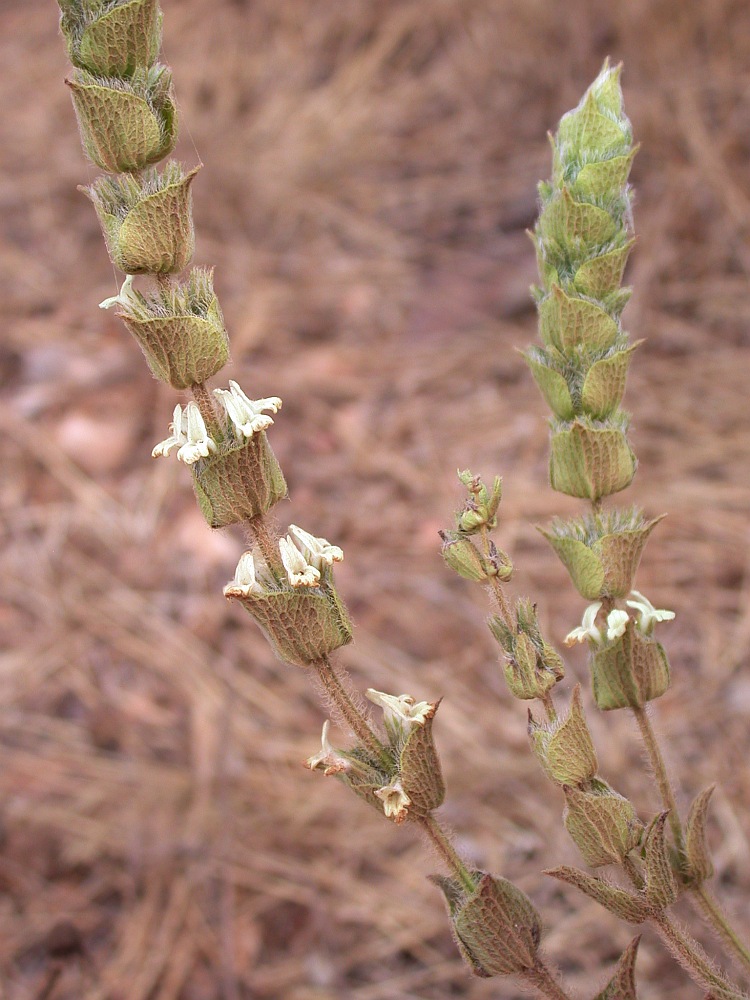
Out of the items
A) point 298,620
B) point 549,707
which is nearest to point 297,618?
point 298,620

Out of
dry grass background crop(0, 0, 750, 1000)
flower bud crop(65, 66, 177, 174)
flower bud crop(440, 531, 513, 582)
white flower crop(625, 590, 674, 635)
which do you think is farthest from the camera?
dry grass background crop(0, 0, 750, 1000)

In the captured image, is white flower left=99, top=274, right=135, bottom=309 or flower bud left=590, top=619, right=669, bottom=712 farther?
flower bud left=590, top=619, right=669, bottom=712

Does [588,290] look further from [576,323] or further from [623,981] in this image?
[623,981]

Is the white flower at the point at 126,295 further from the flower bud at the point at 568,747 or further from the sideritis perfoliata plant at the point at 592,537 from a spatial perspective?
the flower bud at the point at 568,747

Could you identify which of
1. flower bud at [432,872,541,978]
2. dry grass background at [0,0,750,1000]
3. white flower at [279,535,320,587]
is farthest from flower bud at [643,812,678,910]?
dry grass background at [0,0,750,1000]

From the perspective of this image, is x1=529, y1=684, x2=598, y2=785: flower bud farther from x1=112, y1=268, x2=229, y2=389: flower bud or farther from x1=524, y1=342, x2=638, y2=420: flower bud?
x1=112, y1=268, x2=229, y2=389: flower bud

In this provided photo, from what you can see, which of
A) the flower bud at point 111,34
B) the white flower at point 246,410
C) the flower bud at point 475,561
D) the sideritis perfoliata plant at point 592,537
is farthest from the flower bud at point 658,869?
the flower bud at point 111,34

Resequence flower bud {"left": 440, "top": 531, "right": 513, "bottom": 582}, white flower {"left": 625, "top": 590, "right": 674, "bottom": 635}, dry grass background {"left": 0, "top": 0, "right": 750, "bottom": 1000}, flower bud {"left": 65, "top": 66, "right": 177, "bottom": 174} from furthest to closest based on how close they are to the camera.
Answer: dry grass background {"left": 0, "top": 0, "right": 750, "bottom": 1000} < white flower {"left": 625, "top": 590, "right": 674, "bottom": 635} < flower bud {"left": 440, "top": 531, "right": 513, "bottom": 582} < flower bud {"left": 65, "top": 66, "right": 177, "bottom": 174}

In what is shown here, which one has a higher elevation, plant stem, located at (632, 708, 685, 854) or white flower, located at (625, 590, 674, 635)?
white flower, located at (625, 590, 674, 635)
